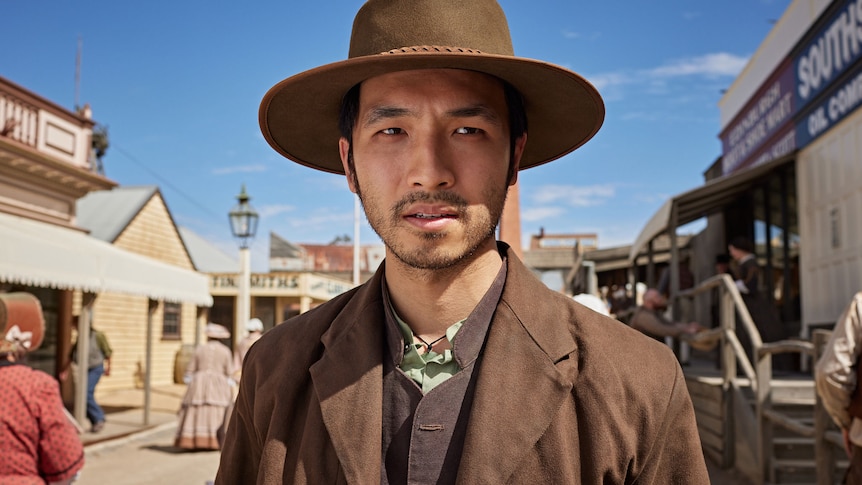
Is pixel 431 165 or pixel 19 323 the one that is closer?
pixel 431 165

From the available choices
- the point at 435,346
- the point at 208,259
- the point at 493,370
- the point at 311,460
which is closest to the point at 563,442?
the point at 493,370

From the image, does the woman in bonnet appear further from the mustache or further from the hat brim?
the mustache

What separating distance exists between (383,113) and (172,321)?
23205 millimetres

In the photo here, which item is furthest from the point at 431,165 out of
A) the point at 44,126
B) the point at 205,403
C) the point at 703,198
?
the point at 44,126

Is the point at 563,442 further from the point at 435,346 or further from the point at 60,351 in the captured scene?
the point at 60,351

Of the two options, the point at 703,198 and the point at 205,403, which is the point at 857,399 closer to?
the point at 703,198

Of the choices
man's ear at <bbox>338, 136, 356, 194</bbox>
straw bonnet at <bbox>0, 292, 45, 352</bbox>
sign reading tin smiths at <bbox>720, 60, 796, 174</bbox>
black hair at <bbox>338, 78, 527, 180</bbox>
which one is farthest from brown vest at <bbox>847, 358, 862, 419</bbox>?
sign reading tin smiths at <bbox>720, 60, 796, 174</bbox>

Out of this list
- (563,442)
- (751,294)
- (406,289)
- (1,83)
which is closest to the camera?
(563,442)

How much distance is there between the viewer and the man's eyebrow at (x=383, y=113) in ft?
5.64

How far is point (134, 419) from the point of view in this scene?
47.6 ft

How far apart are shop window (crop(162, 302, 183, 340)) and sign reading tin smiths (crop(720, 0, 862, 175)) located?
17276mm

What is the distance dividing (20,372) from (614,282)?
22.2m

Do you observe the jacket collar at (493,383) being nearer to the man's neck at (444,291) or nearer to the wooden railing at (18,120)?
the man's neck at (444,291)

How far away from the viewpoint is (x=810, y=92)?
398 inches
